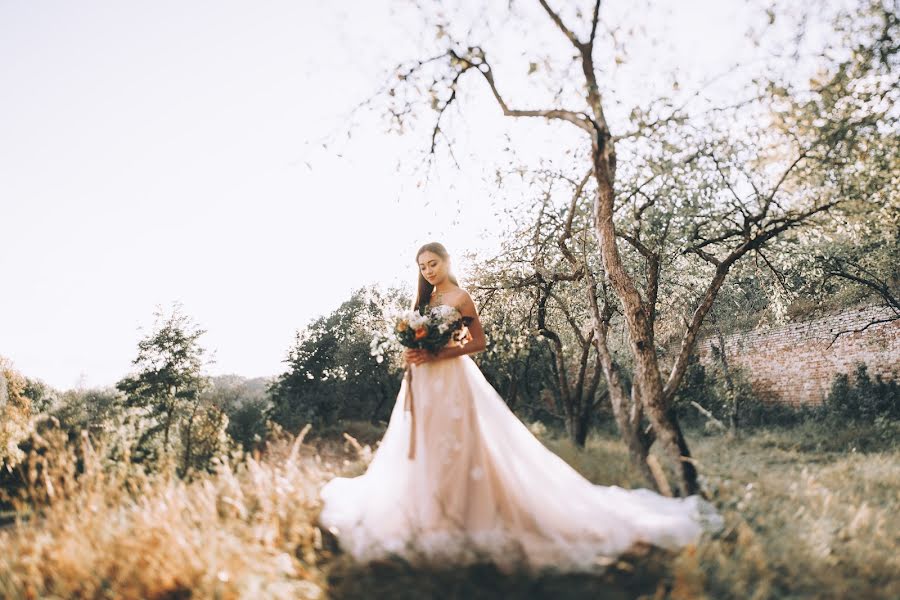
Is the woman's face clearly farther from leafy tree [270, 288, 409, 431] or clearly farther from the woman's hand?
leafy tree [270, 288, 409, 431]

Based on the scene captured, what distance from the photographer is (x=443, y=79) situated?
6.79 m

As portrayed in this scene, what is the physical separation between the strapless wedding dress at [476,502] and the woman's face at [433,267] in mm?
1012

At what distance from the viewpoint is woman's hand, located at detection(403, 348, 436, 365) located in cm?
508

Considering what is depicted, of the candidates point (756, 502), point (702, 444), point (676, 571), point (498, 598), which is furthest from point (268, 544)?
point (702, 444)

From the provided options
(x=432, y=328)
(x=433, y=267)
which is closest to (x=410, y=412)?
(x=432, y=328)

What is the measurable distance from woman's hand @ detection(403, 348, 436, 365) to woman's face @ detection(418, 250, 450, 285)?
961 millimetres

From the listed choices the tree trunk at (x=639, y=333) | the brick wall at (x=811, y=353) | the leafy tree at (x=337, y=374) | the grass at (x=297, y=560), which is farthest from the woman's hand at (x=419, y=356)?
the leafy tree at (x=337, y=374)

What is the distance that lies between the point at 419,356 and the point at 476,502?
4.78 feet

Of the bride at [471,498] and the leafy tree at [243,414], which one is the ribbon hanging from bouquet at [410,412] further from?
the leafy tree at [243,414]

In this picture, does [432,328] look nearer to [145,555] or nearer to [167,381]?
[145,555]

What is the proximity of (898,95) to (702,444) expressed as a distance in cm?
1204

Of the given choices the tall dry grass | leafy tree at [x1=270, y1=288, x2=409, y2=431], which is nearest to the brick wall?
leafy tree at [x1=270, y1=288, x2=409, y2=431]

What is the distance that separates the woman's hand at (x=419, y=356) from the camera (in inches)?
200

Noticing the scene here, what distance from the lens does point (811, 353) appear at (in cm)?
1853
